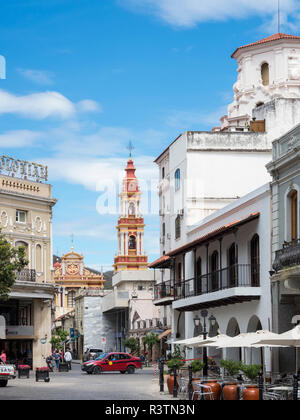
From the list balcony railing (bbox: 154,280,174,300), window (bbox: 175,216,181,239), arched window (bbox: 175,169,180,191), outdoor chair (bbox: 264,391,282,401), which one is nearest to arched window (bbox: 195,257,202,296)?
window (bbox: 175,216,181,239)

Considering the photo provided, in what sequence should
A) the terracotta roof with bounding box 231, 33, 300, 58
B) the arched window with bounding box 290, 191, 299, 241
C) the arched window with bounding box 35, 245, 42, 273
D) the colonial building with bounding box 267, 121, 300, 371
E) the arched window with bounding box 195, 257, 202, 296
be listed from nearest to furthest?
the colonial building with bounding box 267, 121, 300, 371
the arched window with bounding box 290, 191, 299, 241
the arched window with bounding box 195, 257, 202, 296
the arched window with bounding box 35, 245, 42, 273
the terracotta roof with bounding box 231, 33, 300, 58

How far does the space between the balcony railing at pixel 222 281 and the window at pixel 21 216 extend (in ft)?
40.7

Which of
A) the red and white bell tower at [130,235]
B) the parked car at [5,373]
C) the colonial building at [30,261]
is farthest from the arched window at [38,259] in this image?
the red and white bell tower at [130,235]

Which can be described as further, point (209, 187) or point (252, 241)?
point (209, 187)

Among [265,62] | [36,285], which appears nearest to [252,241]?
[36,285]

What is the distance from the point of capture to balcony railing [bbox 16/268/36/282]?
5293cm

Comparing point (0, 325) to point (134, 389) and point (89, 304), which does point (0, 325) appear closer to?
point (134, 389)

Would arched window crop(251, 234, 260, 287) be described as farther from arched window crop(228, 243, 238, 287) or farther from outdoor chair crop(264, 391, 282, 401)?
outdoor chair crop(264, 391, 282, 401)

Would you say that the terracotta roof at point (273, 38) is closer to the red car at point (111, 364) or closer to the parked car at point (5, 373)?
the red car at point (111, 364)

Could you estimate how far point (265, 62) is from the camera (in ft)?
213

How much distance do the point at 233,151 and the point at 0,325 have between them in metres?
16.6

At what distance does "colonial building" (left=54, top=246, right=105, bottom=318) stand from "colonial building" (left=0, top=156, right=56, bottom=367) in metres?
60.4

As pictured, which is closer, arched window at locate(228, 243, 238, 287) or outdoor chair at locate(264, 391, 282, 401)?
outdoor chair at locate(264, 391, 282, 401)

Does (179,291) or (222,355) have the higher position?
(179,291)
